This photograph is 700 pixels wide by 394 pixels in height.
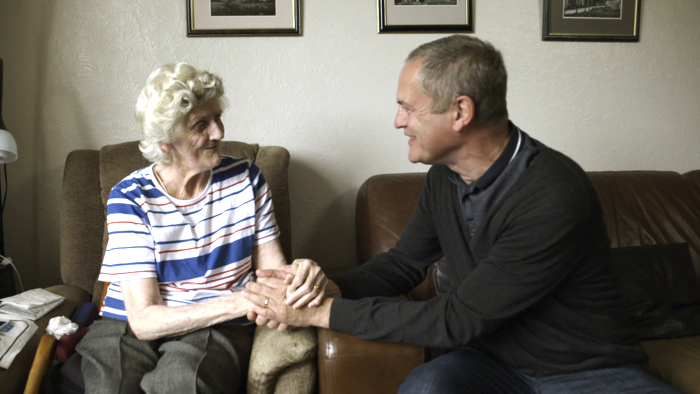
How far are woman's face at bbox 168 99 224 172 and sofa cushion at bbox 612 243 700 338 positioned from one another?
148cm

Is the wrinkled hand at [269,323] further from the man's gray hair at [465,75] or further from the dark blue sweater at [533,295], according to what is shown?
the man's gray hair at [465,75]

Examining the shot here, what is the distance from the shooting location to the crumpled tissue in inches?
54.2

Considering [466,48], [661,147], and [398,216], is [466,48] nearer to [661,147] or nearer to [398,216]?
[398,216]

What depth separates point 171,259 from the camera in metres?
1.34

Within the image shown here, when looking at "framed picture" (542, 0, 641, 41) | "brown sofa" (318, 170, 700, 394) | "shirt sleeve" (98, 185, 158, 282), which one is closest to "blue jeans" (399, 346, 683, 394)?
"brown sofa" (318, 170, 700, 394)

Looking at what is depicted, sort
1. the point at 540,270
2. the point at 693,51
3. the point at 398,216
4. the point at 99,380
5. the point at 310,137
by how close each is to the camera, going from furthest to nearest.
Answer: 1. the point at 693,51
2. the point at 310,137
3. the point at 398,216
4. the point at 99,380
5. the point at 540,270

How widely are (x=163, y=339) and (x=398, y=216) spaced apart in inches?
36.7

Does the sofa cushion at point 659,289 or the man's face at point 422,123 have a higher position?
the man's face at point 422,123

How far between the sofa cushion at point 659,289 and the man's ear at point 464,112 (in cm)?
100

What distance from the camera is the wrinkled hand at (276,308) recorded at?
121 centimetres

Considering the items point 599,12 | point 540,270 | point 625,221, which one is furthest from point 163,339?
point 599,12

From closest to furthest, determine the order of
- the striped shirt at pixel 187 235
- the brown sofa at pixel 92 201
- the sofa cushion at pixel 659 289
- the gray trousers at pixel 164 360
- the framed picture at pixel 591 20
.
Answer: the gray trousers at pixel 164 360
the striped shirt at pixel 187 235
the sofa cushion at pixel 659 289
the brown sofa at pixel 92 201
the framed picture at pixel 591 20

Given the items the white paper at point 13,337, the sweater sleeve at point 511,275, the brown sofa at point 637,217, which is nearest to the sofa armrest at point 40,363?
the white paper at point 13,337

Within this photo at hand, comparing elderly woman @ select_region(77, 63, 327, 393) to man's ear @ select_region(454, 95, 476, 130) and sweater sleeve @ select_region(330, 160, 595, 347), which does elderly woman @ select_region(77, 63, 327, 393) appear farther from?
man's ear @ select_region(454, 95, 476, 130)
